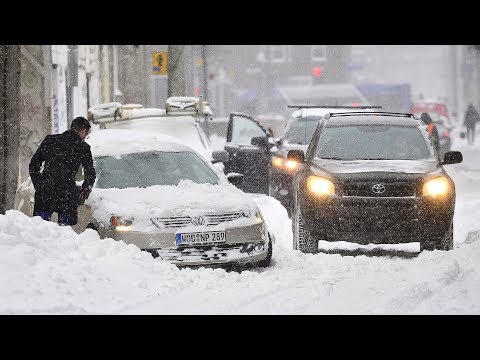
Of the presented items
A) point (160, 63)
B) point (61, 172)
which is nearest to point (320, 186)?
point (61, 172)

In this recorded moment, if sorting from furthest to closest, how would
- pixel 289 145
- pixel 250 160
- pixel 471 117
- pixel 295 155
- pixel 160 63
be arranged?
pixel 471 117 → pixel 160 63 → pixel 250 160 → pixel 289 145 → pixel 295 155

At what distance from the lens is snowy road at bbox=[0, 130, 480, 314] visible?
31.2 ft

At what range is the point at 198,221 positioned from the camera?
477 inches

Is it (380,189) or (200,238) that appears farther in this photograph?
(380,189)

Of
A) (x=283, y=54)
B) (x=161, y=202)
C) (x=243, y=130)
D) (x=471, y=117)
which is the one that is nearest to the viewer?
(x=161, y=202)

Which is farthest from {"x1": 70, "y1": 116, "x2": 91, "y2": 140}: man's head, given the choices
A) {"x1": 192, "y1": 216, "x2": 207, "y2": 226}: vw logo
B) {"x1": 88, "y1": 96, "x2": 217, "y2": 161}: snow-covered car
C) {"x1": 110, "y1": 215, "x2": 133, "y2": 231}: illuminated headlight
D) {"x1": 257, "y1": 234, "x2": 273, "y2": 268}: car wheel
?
{"x1": 88, "y1": 96, "x2": 217, "y2": 161}: snow-covered car

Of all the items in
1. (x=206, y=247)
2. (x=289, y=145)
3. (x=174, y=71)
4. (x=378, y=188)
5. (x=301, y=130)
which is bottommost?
(x=206, y=247)

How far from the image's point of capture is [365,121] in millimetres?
14570

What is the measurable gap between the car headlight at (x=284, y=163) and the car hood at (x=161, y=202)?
4.74 meters

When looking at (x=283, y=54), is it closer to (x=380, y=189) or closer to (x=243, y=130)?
(x=243, y=130)

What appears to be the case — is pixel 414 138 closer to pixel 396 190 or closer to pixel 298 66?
pixel 396 190

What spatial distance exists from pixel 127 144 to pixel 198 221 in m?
2.26

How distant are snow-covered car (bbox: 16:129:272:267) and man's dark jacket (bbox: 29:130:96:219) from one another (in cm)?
24
